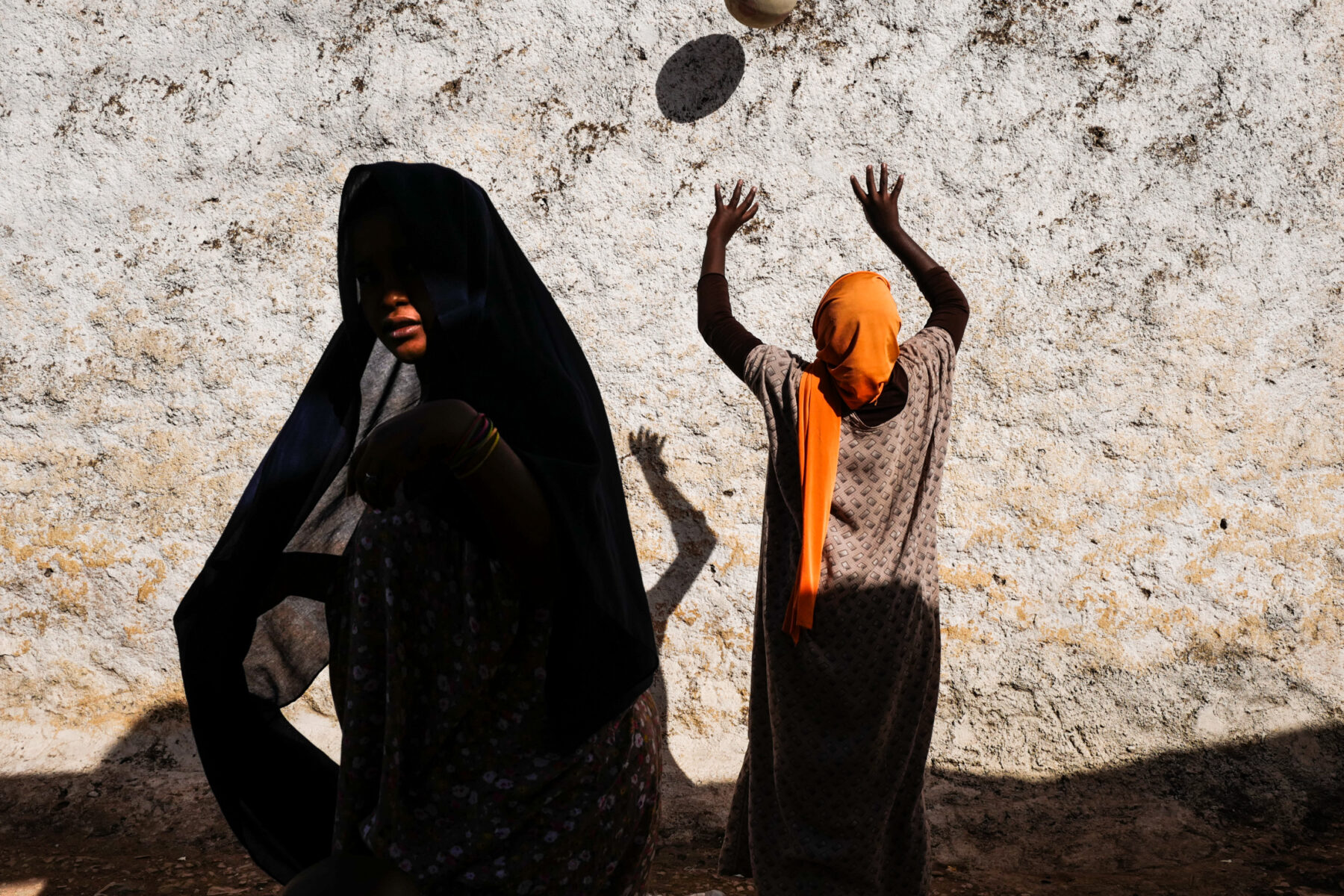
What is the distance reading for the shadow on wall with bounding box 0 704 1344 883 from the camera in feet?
10.1

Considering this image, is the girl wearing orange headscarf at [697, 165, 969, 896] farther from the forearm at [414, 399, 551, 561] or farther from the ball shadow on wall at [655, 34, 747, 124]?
the forearm at [414, 399, 551, 561]

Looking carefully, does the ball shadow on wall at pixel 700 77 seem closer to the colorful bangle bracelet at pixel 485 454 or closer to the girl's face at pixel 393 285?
the girl's face at pixel 393 285

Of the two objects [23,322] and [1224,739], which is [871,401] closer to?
[1224,739]

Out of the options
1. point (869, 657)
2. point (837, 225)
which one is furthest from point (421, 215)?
point (837, 225)

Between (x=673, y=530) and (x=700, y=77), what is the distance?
166cm

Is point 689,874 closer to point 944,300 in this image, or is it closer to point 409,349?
point 944,300

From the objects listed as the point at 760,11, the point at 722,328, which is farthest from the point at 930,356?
the point at 760,11

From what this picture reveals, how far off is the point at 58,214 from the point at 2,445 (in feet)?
2.99

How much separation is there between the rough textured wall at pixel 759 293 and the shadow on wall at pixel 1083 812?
0.11 ft

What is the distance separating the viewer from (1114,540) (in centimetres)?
321

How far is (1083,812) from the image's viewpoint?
3.17 m

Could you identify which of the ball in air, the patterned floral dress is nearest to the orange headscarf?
the patterned floral dress

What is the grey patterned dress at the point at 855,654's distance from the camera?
92.6 inches

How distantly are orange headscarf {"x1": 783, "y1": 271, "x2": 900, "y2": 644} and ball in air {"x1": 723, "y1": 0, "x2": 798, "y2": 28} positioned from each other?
50.4 inches
